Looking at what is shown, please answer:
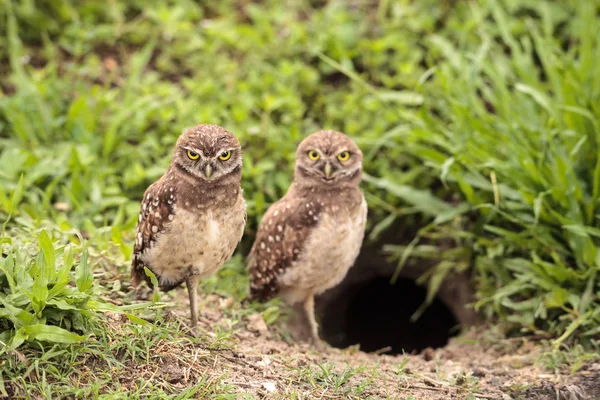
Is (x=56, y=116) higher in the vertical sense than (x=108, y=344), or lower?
higher

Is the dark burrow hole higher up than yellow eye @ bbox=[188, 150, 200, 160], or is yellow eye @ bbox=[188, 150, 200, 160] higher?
yellow eye @ bbox=[188, 150, 200, 160]

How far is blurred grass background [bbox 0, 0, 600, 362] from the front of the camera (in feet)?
15.6

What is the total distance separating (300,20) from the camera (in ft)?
22.4

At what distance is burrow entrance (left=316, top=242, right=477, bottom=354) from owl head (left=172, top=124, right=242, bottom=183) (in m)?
2.59

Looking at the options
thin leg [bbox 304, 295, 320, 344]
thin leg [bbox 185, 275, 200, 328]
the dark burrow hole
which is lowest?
the dark burrow hole

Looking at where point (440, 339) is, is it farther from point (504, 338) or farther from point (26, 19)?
point (26, 19)

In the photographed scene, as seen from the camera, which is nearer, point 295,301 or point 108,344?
point 108,344

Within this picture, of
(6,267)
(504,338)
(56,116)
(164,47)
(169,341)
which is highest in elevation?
(164,47)

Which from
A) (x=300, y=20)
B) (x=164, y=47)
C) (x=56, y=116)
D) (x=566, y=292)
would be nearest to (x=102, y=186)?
(x=56, y=116)

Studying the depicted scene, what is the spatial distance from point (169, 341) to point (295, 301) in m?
1.48

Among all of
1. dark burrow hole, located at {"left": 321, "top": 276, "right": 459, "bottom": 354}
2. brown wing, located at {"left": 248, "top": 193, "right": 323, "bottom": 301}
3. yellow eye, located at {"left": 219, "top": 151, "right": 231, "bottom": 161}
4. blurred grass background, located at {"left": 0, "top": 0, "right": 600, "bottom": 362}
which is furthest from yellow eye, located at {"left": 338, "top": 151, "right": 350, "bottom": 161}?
dark burrow hole, located at {"left": 321, "top": 276, "right": 459, "bottom": 354}

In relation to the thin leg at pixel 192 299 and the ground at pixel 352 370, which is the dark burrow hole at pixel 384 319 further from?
the thin leg at pixel 192 299

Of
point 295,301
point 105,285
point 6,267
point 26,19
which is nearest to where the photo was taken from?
point 6,267

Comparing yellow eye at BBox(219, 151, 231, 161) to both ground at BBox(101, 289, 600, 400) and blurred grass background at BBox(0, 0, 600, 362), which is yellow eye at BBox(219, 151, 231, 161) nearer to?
ground at BBox(101, 289, 600, 400)
